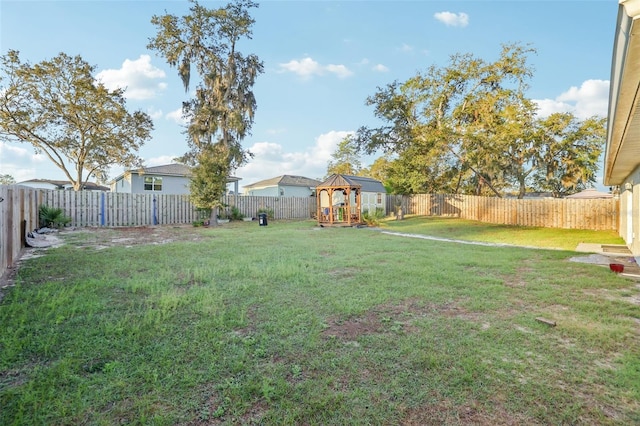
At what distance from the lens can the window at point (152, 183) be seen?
76.2ft

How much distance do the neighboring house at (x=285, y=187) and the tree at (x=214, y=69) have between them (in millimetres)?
13700

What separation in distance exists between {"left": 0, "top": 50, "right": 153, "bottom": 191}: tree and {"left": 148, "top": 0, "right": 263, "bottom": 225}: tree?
550cm

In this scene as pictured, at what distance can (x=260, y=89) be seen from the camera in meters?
19.6

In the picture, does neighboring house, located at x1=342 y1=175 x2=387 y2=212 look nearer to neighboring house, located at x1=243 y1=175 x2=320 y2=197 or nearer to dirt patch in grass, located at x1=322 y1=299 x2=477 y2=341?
neighboring house, located at x1=243 y1=175 x2=320 y2=197

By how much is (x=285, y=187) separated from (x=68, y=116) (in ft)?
61.3

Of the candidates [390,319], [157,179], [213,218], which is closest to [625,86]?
[390,319]

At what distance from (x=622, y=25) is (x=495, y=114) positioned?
867 inches

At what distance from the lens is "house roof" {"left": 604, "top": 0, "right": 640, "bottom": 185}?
1.79m

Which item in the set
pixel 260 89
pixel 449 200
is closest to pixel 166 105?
pixel 260 89

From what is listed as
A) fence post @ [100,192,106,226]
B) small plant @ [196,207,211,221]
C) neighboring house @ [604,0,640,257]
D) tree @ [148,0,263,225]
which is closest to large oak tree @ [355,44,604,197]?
tree @ [148,0,263,225]

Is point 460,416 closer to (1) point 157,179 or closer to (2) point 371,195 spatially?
(2) point 371,195

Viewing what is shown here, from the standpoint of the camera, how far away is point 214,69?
60.3 ft

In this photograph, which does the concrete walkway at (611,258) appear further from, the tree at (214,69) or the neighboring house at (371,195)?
the tree at (214,69)

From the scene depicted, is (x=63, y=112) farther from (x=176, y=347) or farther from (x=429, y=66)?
(x=429, y=66)
